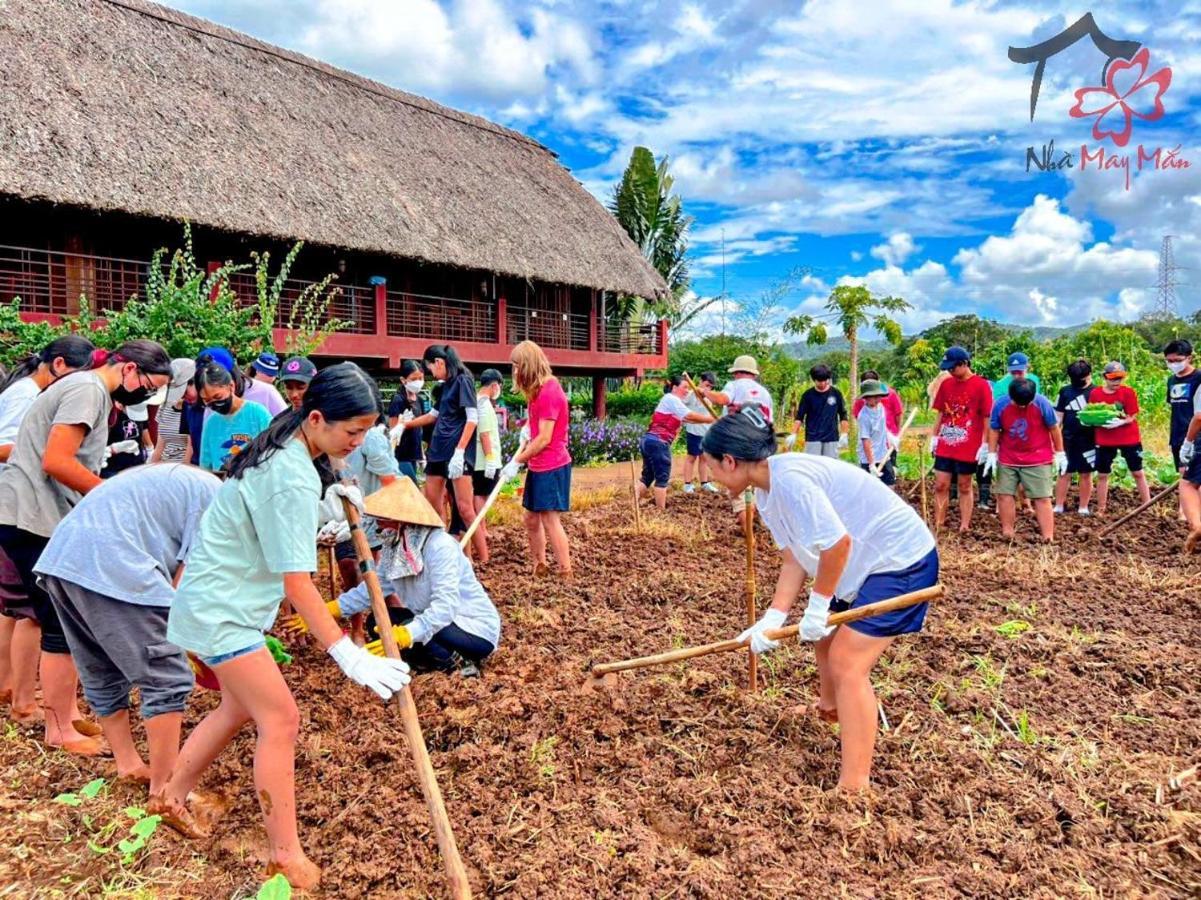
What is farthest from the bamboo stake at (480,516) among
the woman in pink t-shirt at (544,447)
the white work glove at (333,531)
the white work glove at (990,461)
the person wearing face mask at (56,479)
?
the white work glove at (990,461)

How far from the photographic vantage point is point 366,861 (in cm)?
237

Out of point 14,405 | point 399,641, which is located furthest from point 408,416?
point 399,641

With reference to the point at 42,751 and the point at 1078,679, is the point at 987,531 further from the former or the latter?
the point at 42,751

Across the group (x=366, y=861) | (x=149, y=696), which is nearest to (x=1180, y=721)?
(x=366, y=861)

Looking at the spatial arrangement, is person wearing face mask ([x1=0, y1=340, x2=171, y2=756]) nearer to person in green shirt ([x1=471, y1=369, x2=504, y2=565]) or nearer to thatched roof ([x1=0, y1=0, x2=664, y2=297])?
person in green shirt ([x1=471, y1=369, x2=504, y2=565])

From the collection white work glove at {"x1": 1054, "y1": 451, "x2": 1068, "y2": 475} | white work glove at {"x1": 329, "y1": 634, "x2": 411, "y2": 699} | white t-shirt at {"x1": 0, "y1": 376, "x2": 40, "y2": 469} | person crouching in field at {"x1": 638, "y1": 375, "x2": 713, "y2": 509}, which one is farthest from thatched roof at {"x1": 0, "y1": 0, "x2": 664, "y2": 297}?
white work glove at {"x1": 1054, "y1": 451, "x2": 1068, "y2": 475}

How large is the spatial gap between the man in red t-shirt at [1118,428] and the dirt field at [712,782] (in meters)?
3.45

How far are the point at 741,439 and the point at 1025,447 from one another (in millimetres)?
4836

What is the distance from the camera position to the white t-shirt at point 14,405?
3.28m

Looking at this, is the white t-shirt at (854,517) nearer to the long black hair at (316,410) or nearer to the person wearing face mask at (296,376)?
the long black hair at (316,410)

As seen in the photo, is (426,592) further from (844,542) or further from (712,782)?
(844,542)

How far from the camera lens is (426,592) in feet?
11.8

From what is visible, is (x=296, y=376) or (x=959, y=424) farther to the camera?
(x=959, y=424)

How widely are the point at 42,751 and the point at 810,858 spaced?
108 inches
